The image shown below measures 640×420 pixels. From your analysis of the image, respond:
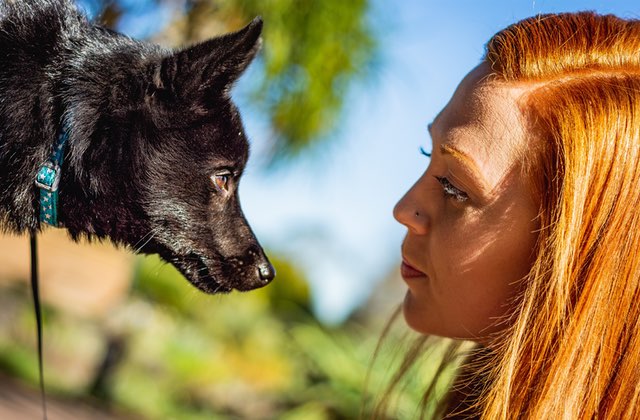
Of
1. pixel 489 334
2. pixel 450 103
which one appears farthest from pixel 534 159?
pixel 489 334

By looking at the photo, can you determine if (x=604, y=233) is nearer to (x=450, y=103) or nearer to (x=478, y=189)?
(x=478, y=189)

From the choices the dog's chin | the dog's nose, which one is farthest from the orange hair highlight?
the dog's chin

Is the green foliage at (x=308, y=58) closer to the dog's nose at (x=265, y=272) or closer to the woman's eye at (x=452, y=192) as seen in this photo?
the dog's nose at (x=265, y=272)

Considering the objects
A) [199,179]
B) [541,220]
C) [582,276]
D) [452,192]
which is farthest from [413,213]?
[199,179]

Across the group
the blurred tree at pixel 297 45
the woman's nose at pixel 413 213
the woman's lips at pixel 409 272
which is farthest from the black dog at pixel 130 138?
the blurred tree at pixel 297 45

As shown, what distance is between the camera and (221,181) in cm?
273

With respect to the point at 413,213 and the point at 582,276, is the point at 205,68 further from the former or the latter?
the point at 582,276

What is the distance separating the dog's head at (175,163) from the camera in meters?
2.51

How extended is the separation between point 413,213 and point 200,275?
35.1 inches

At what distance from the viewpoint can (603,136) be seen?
1.97m

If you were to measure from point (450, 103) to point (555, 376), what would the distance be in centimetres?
86

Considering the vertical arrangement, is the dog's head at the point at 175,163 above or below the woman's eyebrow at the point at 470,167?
below

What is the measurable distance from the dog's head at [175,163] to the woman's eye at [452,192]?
2.57 ft

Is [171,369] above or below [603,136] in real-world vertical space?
below
